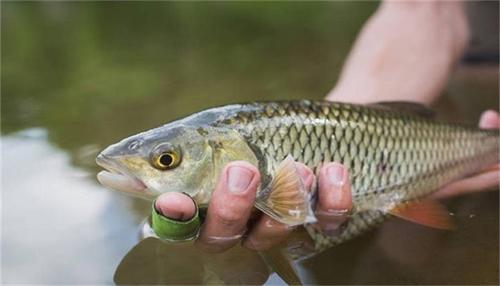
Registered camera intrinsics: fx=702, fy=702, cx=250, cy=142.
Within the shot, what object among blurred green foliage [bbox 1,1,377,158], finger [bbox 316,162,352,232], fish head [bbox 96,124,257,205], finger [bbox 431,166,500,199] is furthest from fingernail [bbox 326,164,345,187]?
blurred green foliage [bbox 1,1,377,158]

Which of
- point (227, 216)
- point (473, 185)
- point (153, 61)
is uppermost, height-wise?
point (227, 216)

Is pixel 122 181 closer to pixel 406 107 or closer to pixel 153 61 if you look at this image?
pixel 406 107

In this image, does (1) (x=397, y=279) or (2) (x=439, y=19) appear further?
(2) (x=439, y=19)

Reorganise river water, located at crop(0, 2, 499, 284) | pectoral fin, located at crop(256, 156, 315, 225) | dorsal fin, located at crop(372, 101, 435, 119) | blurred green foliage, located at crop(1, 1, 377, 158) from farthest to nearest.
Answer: blurred green foliage, located at crop(1, 1, 377, 158) → dorsal fin, located at crop(372, 101, 435, 119) → river water, located at crop(0, 2, 499, 284) → pectoral fin, located at crop(256, 156, 315, 225)

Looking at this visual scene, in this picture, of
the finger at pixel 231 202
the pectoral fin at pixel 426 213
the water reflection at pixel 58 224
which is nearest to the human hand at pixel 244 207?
the finger at pixel 231 202

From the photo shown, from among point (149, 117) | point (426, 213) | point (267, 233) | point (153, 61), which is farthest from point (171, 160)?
point (153, 61)

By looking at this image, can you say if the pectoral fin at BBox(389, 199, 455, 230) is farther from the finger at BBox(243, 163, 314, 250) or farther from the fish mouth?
the fish mouth

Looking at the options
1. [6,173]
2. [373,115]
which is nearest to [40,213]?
[6,173]

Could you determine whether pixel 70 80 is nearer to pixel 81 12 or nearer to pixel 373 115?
pixel 373 115
